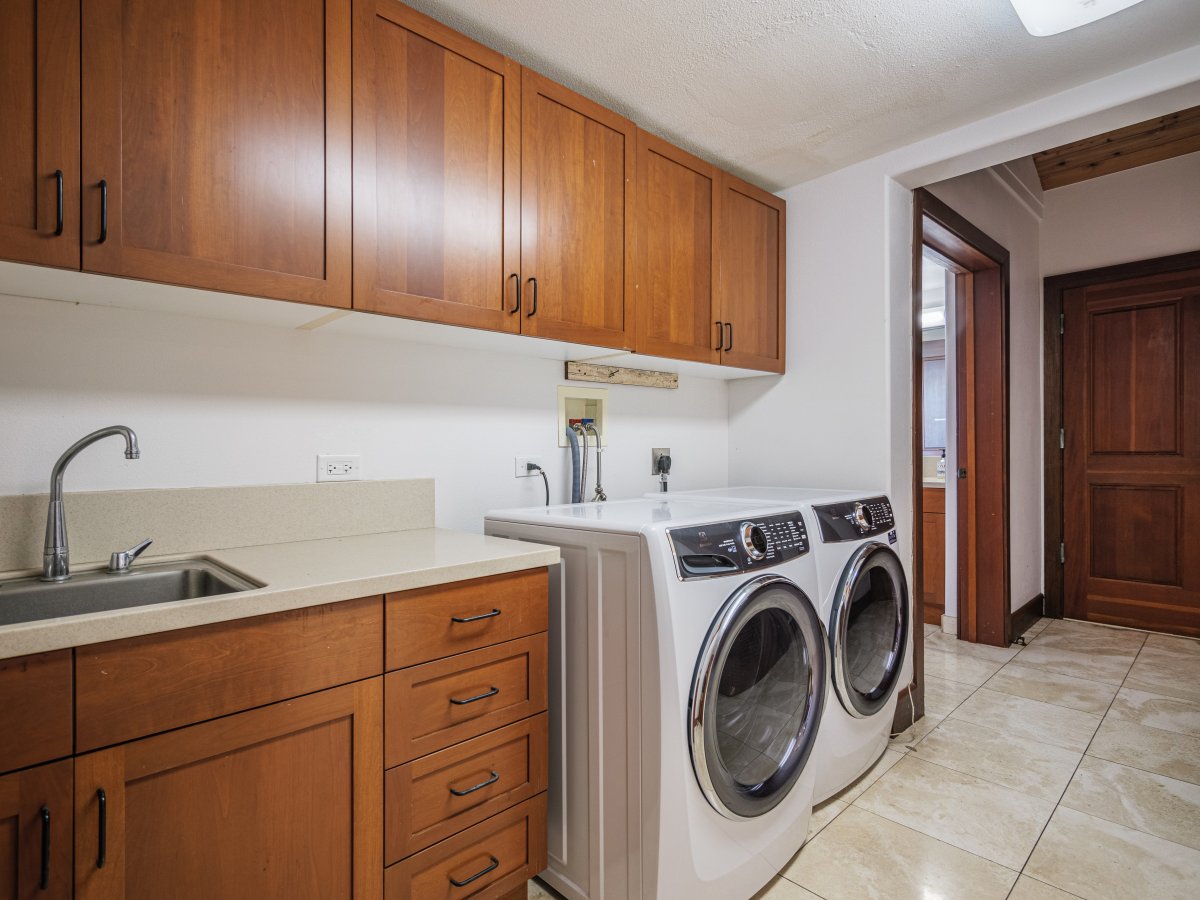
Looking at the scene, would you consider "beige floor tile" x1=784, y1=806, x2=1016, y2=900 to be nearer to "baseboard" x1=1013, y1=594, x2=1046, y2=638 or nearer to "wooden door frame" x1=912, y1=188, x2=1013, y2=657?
"wooden door frame" x1=912, y1=188, x2=1013, y2=657

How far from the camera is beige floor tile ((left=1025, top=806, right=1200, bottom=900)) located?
1.51m

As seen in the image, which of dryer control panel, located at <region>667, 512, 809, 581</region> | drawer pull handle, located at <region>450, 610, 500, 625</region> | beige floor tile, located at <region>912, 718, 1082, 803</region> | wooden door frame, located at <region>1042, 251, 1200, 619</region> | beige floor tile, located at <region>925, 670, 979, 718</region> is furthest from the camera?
wooden door frame, located at <region>1042, 251, 1200, 619</region>

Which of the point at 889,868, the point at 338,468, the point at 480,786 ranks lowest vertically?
the point at 889,868

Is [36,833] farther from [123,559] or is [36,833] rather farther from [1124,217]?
[1124,217]

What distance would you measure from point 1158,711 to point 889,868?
5.69 ft

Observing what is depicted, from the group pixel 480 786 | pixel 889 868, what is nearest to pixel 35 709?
pixel 480 786

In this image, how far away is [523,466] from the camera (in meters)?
2.12

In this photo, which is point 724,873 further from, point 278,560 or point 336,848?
point 278,560

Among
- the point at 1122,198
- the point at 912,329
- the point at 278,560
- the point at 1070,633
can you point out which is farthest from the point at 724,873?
the point at 1122,198

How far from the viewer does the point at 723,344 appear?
2.35m

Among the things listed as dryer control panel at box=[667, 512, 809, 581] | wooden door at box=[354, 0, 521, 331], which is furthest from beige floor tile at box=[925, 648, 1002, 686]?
wooden door at box=[354, 0, 521, 331]

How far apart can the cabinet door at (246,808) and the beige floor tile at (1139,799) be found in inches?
81.2

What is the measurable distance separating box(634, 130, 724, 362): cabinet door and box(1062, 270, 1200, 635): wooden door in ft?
9.44

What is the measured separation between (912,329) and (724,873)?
6.72ft
